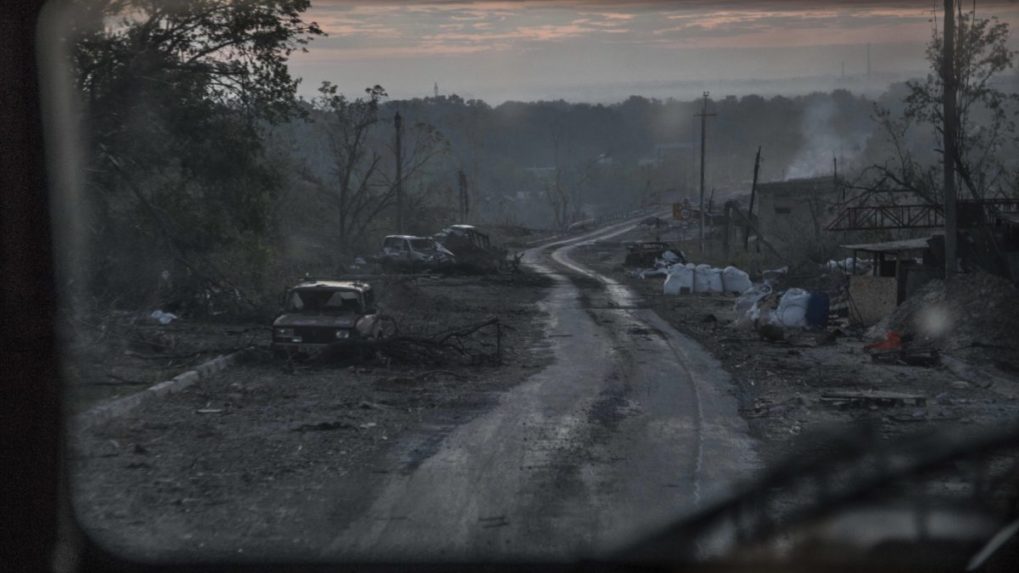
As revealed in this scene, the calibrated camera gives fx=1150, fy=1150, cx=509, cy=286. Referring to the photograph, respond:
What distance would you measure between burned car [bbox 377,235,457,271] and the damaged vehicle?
2.47 feet

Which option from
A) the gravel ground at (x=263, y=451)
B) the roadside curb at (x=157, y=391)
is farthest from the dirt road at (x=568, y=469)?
the roadside curb at (x=157, y=391)

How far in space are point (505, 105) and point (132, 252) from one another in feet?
451

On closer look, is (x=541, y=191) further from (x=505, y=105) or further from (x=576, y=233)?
(x=576, y=233)

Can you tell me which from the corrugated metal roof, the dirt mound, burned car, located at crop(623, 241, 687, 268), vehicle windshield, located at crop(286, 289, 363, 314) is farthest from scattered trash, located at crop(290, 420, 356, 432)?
burned car, located at crop(623, 241, 687, 268)

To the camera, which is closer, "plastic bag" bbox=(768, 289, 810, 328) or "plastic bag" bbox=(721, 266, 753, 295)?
"plastic bag" bbox=(768, 289, 810, 328)

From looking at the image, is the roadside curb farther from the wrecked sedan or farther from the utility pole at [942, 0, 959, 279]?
the utility pole at [942, 0, 959, 279]

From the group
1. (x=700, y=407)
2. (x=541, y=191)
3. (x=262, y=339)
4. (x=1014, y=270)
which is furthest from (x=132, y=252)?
(x=541, y=191)

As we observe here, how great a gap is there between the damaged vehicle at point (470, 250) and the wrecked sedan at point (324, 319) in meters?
25.2

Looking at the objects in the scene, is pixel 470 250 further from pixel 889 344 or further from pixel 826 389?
pixel 826 389

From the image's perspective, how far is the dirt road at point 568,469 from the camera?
25.9ft

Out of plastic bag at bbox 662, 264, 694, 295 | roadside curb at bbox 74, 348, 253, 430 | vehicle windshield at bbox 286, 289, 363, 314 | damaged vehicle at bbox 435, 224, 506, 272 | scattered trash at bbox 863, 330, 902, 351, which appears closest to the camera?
roadside curb at bbox 74, 348, 253, 430

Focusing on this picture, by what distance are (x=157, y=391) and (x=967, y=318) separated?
14.6 meters

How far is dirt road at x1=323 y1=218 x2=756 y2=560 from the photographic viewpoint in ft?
25.9

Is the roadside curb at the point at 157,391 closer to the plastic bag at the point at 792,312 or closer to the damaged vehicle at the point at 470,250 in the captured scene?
the plastic bag at the point at 792,312
